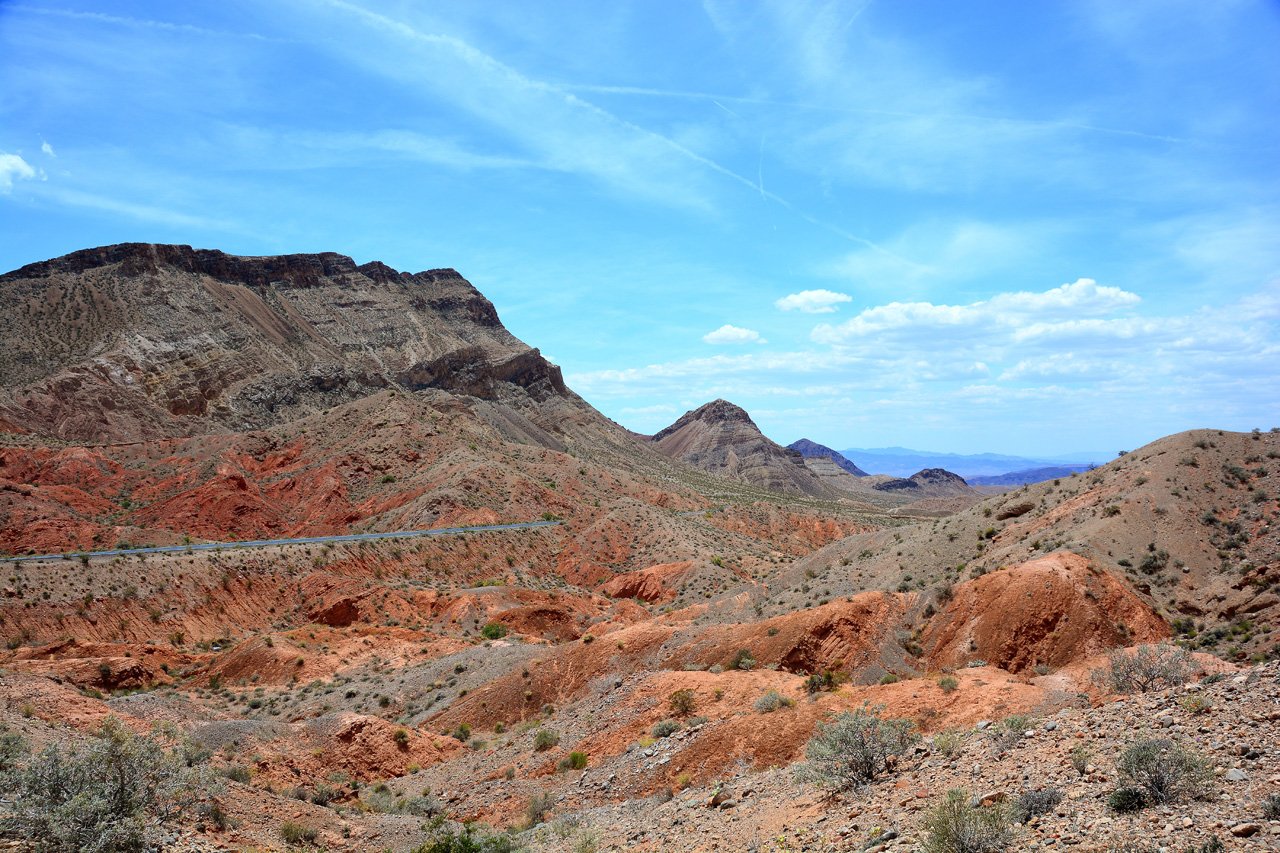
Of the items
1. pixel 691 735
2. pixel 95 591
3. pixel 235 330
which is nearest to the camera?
pixel 691 735

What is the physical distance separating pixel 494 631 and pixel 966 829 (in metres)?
33.6

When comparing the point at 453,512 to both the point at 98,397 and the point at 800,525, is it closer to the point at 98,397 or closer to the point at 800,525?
the point at 800,525

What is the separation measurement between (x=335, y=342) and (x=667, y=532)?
92771 millimetres

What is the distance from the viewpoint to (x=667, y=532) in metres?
60.3

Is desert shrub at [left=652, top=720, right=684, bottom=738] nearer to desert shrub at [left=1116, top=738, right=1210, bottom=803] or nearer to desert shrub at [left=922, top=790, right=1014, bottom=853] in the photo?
desert shrub at [left=922, top=790, right=1014, bottom=853]

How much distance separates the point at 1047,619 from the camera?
1825 cm

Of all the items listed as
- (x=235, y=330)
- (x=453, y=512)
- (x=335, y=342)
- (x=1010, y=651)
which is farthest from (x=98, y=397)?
(x=1010, y=651)

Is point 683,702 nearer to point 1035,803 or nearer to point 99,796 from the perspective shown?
point 1035,803

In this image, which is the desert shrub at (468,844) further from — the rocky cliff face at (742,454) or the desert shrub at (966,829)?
the rocky cliff face at (742,454)

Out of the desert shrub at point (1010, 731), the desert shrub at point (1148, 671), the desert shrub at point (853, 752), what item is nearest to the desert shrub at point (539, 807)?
the desert shrub at point (853, 752)

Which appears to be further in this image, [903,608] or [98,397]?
[98,397]

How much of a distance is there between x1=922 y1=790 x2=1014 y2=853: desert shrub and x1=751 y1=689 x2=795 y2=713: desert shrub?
833cm

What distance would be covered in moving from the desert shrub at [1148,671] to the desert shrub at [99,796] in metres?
16.9

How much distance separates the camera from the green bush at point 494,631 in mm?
37838
